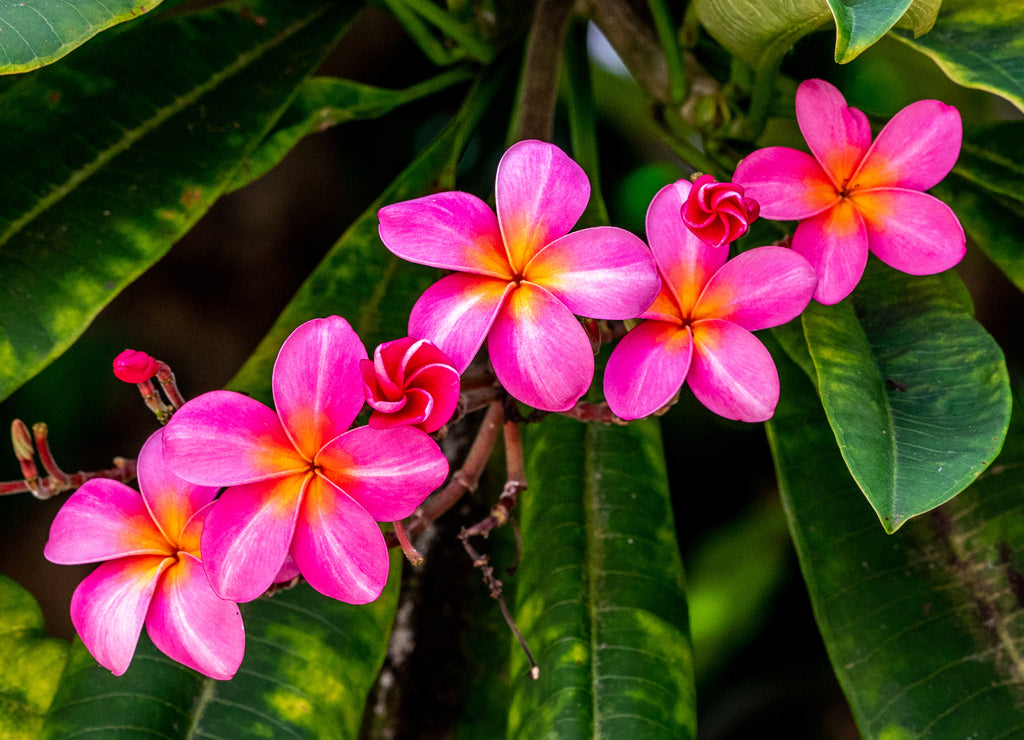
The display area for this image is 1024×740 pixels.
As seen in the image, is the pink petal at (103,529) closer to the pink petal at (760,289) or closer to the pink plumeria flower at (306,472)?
the pink plumeria flower at (306,472)

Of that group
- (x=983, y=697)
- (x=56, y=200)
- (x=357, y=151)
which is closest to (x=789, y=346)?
(x=983, y=697)

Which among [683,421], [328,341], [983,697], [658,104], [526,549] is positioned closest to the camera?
[328,341]

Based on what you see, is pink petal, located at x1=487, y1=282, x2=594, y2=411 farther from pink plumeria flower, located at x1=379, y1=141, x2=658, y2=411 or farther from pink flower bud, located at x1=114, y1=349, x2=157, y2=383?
pink flower bud, located at x1=114, y1=349, x2=157, y2=383

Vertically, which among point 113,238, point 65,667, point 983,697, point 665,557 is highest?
point 113,238

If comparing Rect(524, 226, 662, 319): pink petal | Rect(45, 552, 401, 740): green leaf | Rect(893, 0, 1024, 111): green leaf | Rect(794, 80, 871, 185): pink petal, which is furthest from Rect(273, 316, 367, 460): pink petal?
Rect(893, 0, 1024, 111): green leaf

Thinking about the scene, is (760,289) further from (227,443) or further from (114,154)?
(114,154)

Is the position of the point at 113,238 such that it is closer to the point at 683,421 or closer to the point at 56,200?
the point at 56,200

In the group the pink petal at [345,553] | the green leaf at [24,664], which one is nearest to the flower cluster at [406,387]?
A: the pink petal at [345,553]

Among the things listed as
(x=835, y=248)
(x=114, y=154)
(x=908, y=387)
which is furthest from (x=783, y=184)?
(x=114, y=154)
